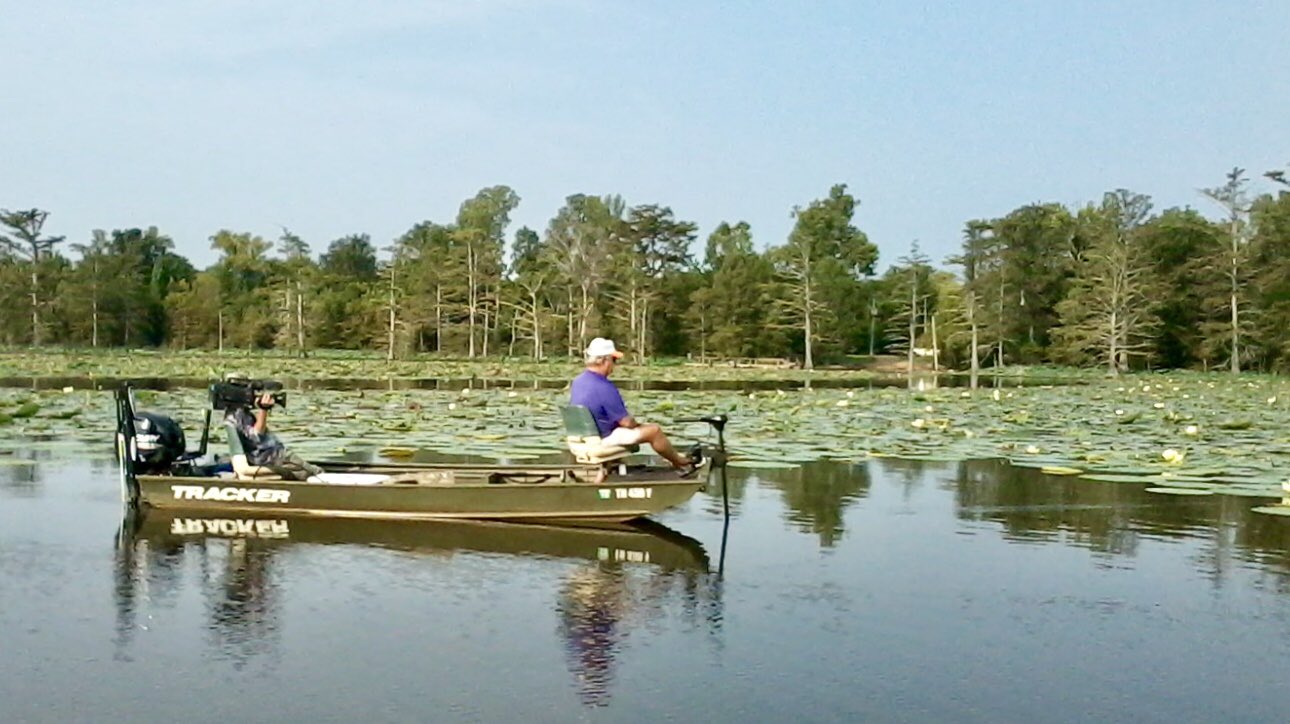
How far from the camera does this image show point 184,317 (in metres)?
82.0

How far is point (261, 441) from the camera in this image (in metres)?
11.7

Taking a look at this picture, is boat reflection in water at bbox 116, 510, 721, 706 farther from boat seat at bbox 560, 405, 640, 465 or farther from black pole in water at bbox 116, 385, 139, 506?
boat seat at bbox 560, 405, 640, 465

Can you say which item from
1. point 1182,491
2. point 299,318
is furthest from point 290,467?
point 299,318

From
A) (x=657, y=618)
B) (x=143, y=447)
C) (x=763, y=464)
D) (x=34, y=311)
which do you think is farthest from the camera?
(x=34, y=311)

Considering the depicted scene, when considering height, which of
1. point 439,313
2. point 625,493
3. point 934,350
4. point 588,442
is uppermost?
point 439,313

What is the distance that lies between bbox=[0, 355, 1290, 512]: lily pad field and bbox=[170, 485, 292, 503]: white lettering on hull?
4.61 meters

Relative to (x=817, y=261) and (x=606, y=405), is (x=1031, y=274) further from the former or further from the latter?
(x=606, y=405)

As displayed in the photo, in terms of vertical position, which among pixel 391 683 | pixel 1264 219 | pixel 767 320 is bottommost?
pixel 391 683

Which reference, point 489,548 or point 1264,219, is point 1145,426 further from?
point 1264,219

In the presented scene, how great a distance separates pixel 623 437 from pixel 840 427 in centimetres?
1071

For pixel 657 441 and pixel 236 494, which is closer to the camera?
pixel 657 441

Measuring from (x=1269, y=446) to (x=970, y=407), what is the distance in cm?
928

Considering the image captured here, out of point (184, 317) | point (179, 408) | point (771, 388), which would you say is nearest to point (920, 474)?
point (179, 408)

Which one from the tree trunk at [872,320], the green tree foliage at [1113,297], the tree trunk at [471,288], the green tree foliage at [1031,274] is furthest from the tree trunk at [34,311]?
the green tree foliage at [1113,297]
